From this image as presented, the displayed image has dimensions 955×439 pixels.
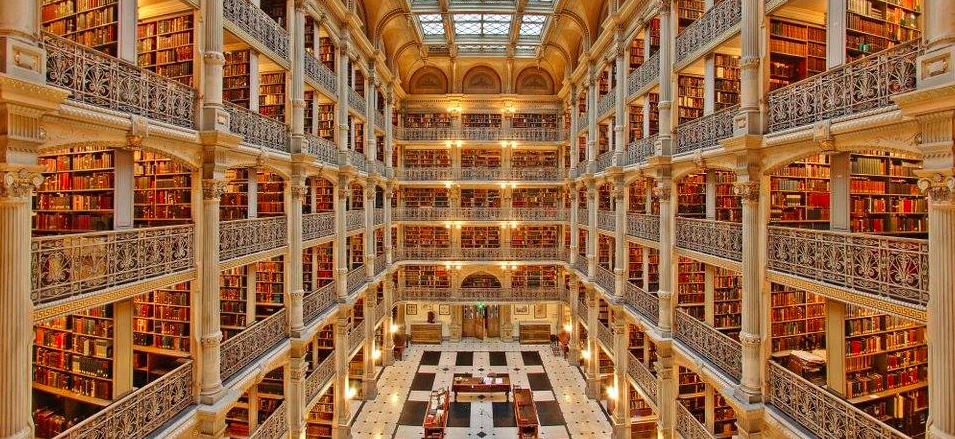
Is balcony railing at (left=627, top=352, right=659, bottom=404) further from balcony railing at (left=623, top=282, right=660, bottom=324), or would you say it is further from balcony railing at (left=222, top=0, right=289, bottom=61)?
balcony railing at (left=222, top=0, right=289, bottom=61)

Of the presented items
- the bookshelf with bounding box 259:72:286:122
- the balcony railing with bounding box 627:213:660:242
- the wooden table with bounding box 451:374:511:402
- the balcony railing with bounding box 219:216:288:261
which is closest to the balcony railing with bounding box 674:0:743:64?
the balcony railing with bounding box 627:213:660:242

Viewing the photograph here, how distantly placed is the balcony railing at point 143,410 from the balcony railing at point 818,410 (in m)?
7.32

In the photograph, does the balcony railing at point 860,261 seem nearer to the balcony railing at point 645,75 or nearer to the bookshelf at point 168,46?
the balcony railing at point 645,75

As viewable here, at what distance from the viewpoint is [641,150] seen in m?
10.7

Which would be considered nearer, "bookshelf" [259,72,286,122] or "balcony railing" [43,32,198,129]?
"balcony railing" [43,32,198,129]

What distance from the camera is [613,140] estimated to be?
13.3 m

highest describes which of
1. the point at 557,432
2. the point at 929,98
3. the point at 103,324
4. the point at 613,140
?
the point at 613,140

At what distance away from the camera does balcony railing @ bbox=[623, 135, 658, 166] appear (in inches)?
399

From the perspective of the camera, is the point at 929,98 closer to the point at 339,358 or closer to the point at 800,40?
the point at 800,40

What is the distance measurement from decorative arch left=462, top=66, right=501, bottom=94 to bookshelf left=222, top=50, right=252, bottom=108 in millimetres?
12697

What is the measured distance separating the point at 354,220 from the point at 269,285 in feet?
12.5

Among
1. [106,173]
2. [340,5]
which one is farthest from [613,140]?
[106,173]

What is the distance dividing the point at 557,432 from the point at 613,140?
7726 mm

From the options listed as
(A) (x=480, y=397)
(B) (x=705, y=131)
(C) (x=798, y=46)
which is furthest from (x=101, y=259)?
(A) (x=480, y=397)
